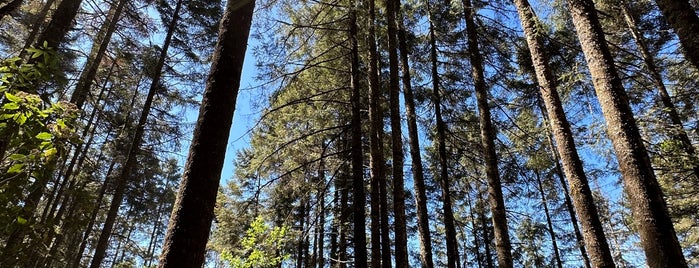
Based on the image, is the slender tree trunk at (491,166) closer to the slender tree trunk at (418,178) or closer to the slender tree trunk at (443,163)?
the slender tree trunk at (418,178)

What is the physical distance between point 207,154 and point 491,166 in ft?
22.8

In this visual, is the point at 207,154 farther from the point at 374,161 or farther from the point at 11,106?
the point at 374,161

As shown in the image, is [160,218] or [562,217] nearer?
[562,217]

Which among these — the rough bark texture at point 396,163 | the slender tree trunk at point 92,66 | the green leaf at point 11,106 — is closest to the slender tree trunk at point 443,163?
the rough bark texture at point 396,163

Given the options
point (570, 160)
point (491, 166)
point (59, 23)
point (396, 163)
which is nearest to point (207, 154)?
point (59, 23)

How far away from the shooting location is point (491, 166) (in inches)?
320

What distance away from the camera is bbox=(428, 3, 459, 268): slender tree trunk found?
34.4 feet

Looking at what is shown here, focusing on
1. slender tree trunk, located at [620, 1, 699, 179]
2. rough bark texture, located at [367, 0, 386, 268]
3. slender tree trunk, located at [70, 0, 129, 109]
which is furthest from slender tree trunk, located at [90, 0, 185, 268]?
slender tree trunk, located at [620, 1, 699, 179]

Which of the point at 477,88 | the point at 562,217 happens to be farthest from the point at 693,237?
the point at 477,88

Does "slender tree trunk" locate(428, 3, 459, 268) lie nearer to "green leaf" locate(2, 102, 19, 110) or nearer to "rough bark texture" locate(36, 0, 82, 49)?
"rough bark texture" locate(36, 0, 82, 49)

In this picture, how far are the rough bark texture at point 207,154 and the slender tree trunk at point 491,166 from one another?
20.4ft

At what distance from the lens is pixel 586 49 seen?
4.77 m

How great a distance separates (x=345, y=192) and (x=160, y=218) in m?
27.2

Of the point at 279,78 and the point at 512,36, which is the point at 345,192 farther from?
the point at 512,36
